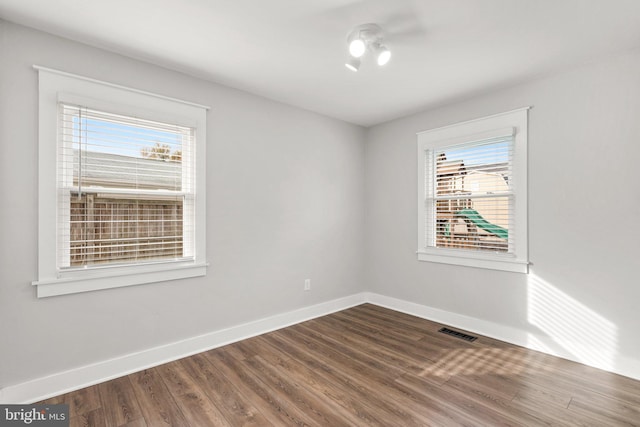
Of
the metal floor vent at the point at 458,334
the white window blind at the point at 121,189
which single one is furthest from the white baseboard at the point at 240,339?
the white window blind at the point at 121,189

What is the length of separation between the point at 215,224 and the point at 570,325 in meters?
3.32

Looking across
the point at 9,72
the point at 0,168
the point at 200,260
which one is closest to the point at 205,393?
the point at 200,260

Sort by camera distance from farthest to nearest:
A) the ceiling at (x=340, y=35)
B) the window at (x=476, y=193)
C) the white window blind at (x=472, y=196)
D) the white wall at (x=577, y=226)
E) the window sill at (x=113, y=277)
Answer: the white window blind at (x=472, y=196), the window at (x=476, y=193), the white wall at (x=577, y=226), the window sill at (x=113, y=277), the ceiling at (x=340, y=35)

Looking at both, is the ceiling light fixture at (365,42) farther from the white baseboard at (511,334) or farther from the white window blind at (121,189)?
the white baseboard at (511,334)

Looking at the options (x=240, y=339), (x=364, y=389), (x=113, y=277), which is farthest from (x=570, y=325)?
(x=113, y=277)

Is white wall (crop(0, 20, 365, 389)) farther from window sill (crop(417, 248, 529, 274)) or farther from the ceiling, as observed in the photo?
window sill (crop(417, 248, 529, 274))

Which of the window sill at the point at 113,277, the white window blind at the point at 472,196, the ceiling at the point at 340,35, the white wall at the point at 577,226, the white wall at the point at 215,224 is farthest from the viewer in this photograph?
the white window blind at the point at 472,196

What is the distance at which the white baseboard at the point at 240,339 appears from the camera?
7.06ft

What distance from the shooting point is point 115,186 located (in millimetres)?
2455

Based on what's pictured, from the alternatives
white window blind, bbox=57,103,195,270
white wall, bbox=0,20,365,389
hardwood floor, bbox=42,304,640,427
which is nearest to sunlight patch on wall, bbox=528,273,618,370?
hardwood floor, bbox=42,304,640,427

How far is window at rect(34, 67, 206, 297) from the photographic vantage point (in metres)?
2.18

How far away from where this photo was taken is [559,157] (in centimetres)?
277

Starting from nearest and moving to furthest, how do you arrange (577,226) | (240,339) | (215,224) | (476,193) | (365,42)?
1. (365,42)
2. (577,226)
3. (215,224)
4. (240,339)
5. (476,193)

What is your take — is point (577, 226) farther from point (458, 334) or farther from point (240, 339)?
point (240, 339)
